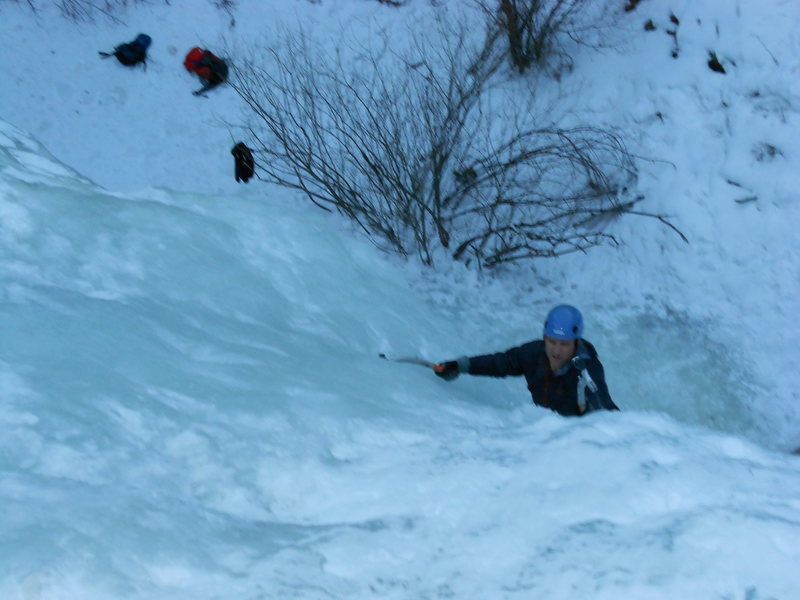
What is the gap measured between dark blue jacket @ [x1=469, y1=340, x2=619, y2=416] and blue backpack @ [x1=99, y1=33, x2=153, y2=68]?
7212mm

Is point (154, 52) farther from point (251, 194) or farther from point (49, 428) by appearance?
point (49, 428)

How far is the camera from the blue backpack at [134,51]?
8.84 meters

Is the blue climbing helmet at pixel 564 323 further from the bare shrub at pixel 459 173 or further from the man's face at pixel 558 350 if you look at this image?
the bare shrub at pixel 459 173

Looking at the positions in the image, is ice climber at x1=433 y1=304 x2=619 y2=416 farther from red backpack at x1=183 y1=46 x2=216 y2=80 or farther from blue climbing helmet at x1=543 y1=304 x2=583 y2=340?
red backpack at x1=183 y1=46 x2=216 y2=80

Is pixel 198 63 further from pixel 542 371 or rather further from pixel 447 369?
pixel 542 371

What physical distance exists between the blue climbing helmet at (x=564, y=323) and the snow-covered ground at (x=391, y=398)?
39cm

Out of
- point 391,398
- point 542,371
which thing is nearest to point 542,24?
point 542,371

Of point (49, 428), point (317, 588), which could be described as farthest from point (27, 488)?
point (317, 588)

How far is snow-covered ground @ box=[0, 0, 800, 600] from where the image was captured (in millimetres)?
1826

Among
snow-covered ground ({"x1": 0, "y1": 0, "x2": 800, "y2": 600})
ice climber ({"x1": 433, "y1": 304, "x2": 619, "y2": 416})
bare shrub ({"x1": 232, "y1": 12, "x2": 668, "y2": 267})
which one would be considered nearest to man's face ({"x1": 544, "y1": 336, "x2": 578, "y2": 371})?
ice climber ({"x1": 433, "y1": 304, "x2": 619, "y2": 416})

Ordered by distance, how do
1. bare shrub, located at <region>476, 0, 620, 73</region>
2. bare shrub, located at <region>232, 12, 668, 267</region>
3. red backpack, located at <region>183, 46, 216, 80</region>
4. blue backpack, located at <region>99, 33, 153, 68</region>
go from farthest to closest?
blue backpack, located at <region>99, 33, 153, 68</region>
red backpack, located at <region>183, 46, 216, 80</region>
bare shrub, located at <region>476, 0, 620, 73</region>
bare shrub, located at <region>232, 12, 668, 267</region>

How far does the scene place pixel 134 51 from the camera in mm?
8852

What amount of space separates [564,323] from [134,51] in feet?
24.8

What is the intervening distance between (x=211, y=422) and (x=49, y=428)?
477 mm
